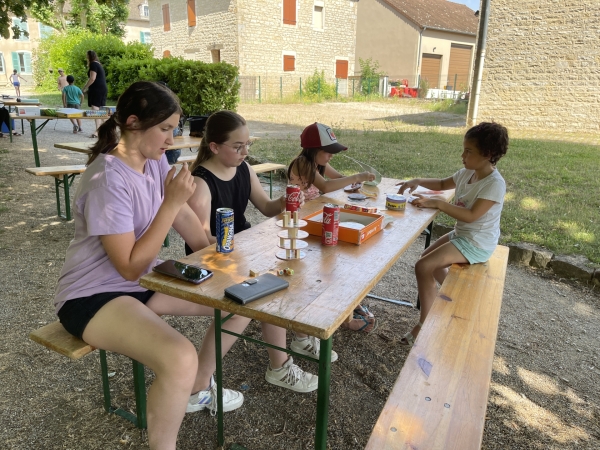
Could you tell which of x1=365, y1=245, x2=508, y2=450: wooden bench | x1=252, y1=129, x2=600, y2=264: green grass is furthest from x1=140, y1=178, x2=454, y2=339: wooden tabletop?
x1=252, y1=129, x2=600, y2=264: green grass

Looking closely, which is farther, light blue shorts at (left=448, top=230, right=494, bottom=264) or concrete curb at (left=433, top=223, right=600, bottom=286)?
concrete curb at (left=433, top=223, right=600, bottom=286)

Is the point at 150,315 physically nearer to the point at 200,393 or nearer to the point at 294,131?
the point at 200,393

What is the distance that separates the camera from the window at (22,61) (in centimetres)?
3519

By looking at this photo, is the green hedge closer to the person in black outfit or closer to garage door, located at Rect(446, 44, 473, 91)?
the person in black outfit


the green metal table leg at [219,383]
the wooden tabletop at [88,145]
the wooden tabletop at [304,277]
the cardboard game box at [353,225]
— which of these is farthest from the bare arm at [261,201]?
the wooden tabletop at [88,145]

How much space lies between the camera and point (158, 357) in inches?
61.2

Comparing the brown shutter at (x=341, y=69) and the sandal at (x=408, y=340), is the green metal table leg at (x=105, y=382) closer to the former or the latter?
the sandal at (x=408, y=340)

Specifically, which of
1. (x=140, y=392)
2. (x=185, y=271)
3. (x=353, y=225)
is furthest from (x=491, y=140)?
(x=140, y=392)

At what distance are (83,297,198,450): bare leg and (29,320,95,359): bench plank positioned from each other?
0.11 metres

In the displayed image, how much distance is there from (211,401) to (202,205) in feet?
3.07

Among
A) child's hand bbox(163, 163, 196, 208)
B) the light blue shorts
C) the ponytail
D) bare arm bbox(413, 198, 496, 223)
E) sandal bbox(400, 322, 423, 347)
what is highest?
the ponytail

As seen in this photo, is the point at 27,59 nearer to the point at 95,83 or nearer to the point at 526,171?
the point at 95,83

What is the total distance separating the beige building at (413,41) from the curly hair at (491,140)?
2557cm

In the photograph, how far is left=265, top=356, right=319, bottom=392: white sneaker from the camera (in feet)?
7.73
